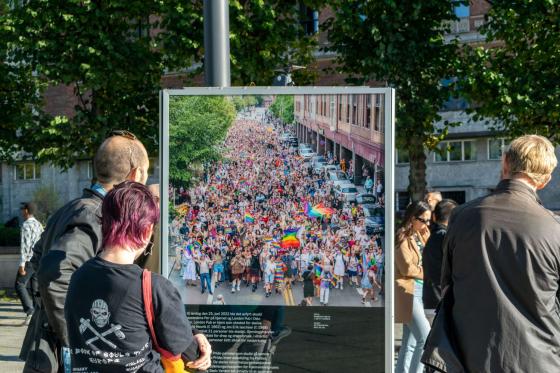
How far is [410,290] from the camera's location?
791 cm

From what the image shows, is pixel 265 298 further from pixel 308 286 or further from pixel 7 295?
pixel 7 295

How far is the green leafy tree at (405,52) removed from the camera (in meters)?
16.8

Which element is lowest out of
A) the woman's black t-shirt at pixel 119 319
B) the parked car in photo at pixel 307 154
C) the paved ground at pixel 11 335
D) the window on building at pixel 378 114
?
the paved ground at pixel 11 335

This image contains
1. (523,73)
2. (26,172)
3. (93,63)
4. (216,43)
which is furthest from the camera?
(26,172)

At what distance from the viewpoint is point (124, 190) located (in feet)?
10.5

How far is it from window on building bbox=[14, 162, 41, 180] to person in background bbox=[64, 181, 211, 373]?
46.0 metres

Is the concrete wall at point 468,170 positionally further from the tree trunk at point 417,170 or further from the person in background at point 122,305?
the person in background at point 122,305

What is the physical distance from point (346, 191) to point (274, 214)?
0.44 meters

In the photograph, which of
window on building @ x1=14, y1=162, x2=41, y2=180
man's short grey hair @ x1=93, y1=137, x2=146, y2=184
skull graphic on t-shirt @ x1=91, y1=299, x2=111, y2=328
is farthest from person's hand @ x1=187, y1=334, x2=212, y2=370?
window on building @ x1=14, y1=162, x2=41, y2=180

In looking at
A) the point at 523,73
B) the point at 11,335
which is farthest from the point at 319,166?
the point at 523,73

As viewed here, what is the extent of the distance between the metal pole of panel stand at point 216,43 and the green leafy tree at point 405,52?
10.8 m

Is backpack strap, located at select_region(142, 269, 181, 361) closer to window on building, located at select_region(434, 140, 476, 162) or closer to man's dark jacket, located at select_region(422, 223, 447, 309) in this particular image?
man's dark jacket, located at select_region(422, 223, 447, 309)

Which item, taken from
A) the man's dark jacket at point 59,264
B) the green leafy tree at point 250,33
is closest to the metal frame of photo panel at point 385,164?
the man's dark jacket at point 59,264

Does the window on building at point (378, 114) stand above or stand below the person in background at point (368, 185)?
above
